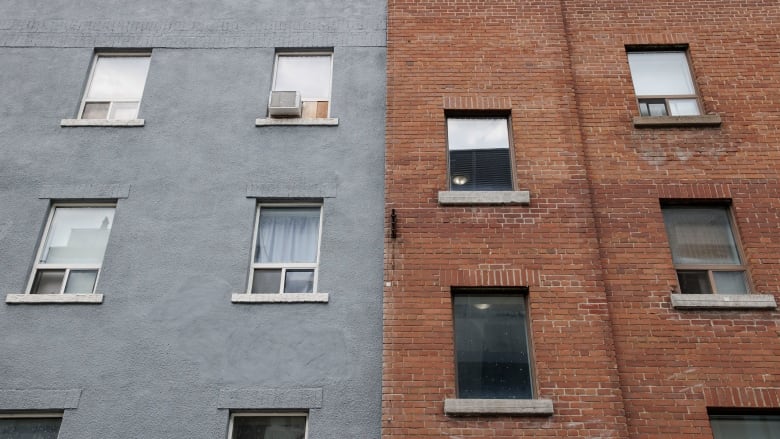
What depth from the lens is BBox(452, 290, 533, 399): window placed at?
8.69m

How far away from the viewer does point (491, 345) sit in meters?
8.99

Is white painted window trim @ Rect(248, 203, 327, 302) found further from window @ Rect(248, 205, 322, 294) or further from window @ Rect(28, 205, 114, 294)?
window @ Rect(28, 205, 114, 294)

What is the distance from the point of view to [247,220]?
397 inches

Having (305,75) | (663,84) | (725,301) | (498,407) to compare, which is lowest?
(498,407)

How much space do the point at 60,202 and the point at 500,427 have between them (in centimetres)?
807

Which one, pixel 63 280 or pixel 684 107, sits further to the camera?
pixel 684 107

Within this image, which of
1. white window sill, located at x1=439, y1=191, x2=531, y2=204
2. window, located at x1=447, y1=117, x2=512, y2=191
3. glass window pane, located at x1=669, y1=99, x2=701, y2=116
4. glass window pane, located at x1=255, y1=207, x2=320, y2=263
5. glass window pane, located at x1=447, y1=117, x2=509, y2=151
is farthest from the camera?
glass window pane, located at x1=669, y1=99, x2=701, y2=116

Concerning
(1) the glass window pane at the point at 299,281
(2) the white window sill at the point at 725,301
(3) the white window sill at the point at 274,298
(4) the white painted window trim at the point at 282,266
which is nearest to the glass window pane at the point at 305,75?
(4) the white painted window trim at the point at 282,266

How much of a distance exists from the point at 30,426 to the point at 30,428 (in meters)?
0.03

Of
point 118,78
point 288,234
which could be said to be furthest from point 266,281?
point 118,78

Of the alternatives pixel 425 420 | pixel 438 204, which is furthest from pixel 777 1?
pixel 425 420

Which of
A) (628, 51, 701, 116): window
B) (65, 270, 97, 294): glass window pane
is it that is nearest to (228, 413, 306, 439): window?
(65, 270, 97, 294): glass window pane

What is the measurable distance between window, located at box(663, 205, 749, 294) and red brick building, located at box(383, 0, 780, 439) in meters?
0.03

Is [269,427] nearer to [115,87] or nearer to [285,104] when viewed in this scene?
[285,104]
